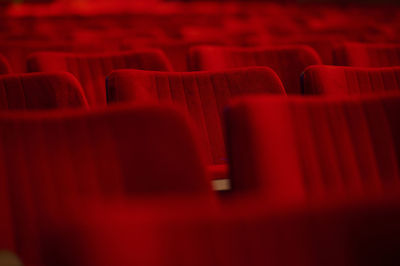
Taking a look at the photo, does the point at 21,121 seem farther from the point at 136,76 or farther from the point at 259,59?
the point at 259,59

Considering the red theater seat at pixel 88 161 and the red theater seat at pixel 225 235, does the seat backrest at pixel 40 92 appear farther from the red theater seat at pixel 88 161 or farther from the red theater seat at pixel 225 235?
the red theater seat at pixel 225 235

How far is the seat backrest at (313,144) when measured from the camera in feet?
0.79

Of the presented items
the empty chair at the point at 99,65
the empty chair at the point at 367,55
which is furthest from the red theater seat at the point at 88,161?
the empty chair at the point at 367,55

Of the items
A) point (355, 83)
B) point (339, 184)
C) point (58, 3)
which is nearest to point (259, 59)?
point (355, 83)

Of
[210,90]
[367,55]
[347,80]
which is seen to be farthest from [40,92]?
[367,55]

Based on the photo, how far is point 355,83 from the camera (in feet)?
1.54

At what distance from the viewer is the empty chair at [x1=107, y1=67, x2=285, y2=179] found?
457 mm

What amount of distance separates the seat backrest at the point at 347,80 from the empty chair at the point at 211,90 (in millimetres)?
29

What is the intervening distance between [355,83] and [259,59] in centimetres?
19

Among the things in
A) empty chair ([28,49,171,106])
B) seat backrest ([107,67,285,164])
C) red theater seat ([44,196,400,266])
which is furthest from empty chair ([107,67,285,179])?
red theater seat ([44,196,400,266])

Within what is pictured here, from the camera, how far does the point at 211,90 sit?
1.54 ft

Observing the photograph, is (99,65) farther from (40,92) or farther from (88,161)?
(88,161)

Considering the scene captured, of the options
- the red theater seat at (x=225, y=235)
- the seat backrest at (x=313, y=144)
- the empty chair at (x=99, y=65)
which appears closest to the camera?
the red theater seat at (x=225, y=235)

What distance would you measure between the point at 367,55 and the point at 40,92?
17.2 inches
